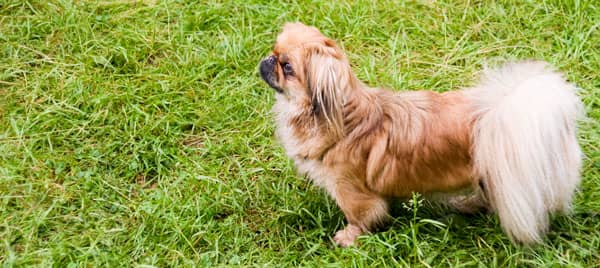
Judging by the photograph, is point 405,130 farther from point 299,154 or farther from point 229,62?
point 229,62

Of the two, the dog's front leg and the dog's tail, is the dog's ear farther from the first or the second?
the dog's tail

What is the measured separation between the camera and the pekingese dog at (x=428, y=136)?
9.52 feet

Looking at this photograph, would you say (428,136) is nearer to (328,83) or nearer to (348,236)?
(328,83)

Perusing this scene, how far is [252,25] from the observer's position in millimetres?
4984

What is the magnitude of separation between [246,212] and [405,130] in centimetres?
108

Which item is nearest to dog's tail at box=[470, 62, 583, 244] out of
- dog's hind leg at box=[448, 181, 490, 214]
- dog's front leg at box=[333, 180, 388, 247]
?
dog's hind leg at box=[448, 181, 490, 214]

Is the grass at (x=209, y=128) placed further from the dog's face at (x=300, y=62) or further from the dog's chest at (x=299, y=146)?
the dog's face at (x=300, y=62)

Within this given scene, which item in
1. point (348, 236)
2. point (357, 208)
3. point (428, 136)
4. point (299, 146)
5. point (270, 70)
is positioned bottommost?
point (348, 236)

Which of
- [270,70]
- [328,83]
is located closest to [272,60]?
[270,70]

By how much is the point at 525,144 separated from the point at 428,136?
1.47 ft

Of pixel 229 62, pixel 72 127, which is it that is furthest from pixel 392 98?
pixel 72 127

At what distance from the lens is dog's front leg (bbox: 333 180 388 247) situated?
3340mm

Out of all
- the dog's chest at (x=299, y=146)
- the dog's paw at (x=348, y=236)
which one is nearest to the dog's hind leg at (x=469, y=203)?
the dog's paw at (x=348, y=236)

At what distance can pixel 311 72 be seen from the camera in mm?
3145
